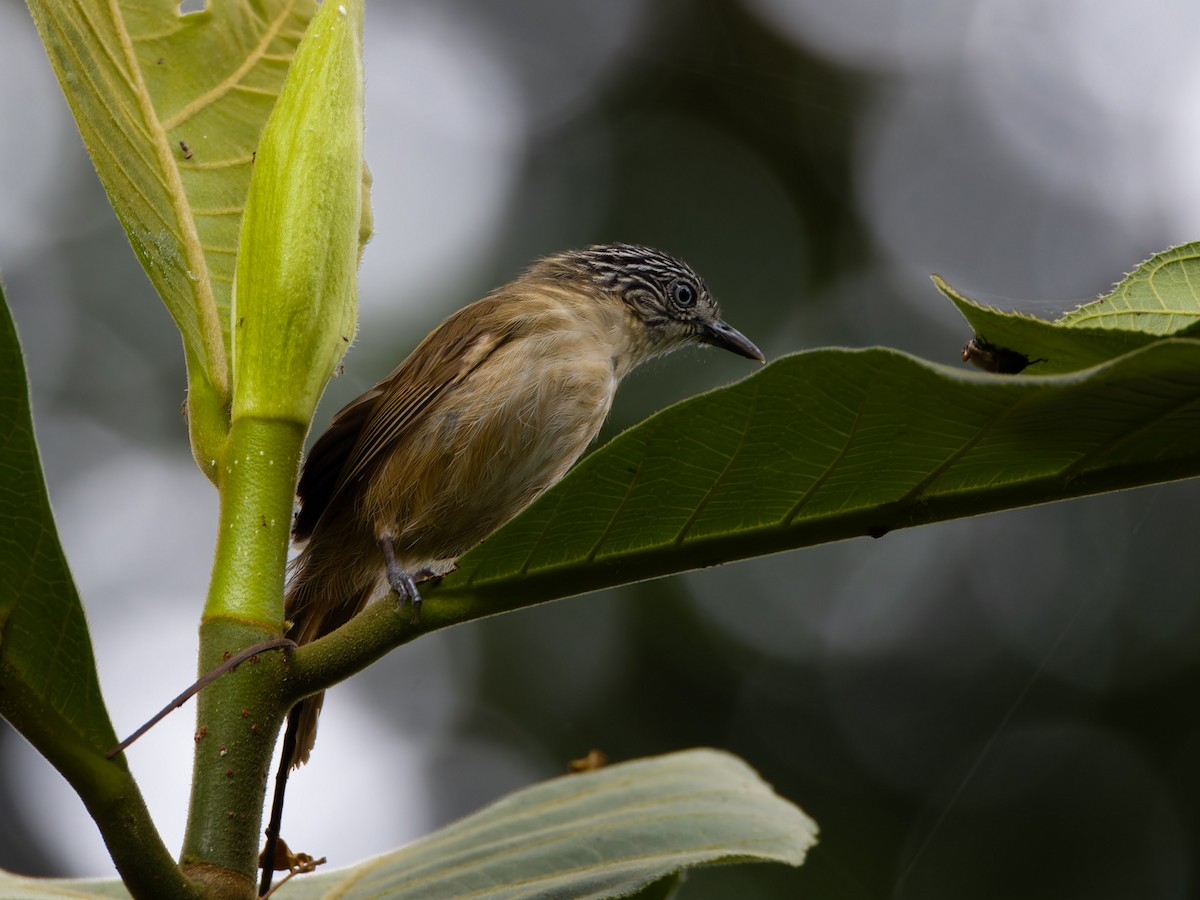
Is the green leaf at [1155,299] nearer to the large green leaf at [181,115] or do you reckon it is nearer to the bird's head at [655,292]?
the large green leaf at [181,115]

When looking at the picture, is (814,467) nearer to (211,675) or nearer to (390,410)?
(211,675)

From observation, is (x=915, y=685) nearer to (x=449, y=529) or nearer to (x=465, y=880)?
(x=449, y=529)

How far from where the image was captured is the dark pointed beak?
430 cm

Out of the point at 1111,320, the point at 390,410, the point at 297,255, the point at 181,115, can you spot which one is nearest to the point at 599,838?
the point at 297,255

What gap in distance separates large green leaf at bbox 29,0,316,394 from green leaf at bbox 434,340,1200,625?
1.30 feet

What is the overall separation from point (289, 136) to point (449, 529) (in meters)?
1.51

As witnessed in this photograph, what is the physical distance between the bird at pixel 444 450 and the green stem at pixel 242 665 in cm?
115

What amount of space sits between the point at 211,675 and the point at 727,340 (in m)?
3.44

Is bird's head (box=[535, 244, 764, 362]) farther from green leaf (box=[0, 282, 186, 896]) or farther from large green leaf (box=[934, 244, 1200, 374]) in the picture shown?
green leaf (box=[0, 282, 186, 896])

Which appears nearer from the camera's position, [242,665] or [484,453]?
[242,665]

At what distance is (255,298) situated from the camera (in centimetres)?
125

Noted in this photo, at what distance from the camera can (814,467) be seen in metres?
1.19

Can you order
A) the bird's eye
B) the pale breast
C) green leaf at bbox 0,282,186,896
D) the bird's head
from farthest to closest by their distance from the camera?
the bird's eye < the bird's head < the pale breast < green leaf at bbox 0,282,186,896

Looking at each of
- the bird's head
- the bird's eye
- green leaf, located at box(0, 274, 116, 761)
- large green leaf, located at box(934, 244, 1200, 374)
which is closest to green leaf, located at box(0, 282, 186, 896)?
green leaf, located at box(0, 274, 116, 761)
